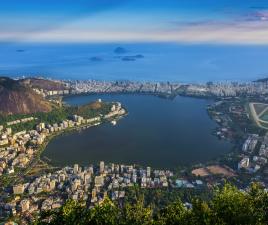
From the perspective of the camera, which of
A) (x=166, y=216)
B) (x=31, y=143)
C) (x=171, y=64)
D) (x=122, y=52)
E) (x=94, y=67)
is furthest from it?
(x=122, y=52)

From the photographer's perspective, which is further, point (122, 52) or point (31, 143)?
point (122, 52)

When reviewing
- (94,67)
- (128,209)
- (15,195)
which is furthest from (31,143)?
(94,67)

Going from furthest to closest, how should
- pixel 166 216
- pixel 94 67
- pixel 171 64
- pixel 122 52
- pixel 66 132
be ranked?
pixel 122 52
pixel 171 64
pixel 94 67
pixel 66 132
pixel 166 216

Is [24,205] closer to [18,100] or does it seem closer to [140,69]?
[18,100]

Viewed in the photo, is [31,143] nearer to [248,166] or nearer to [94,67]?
[248,166]

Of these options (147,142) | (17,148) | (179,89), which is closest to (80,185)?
(147,142)

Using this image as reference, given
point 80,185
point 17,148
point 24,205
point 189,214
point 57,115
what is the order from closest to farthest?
point 189,214 < point 24,205 < point 80,185 < point 17,148 < point 57,115

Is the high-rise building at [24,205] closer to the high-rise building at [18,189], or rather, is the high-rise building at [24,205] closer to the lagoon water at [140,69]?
the high-rise building at [18,189]

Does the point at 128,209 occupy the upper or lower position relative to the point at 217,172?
upper
